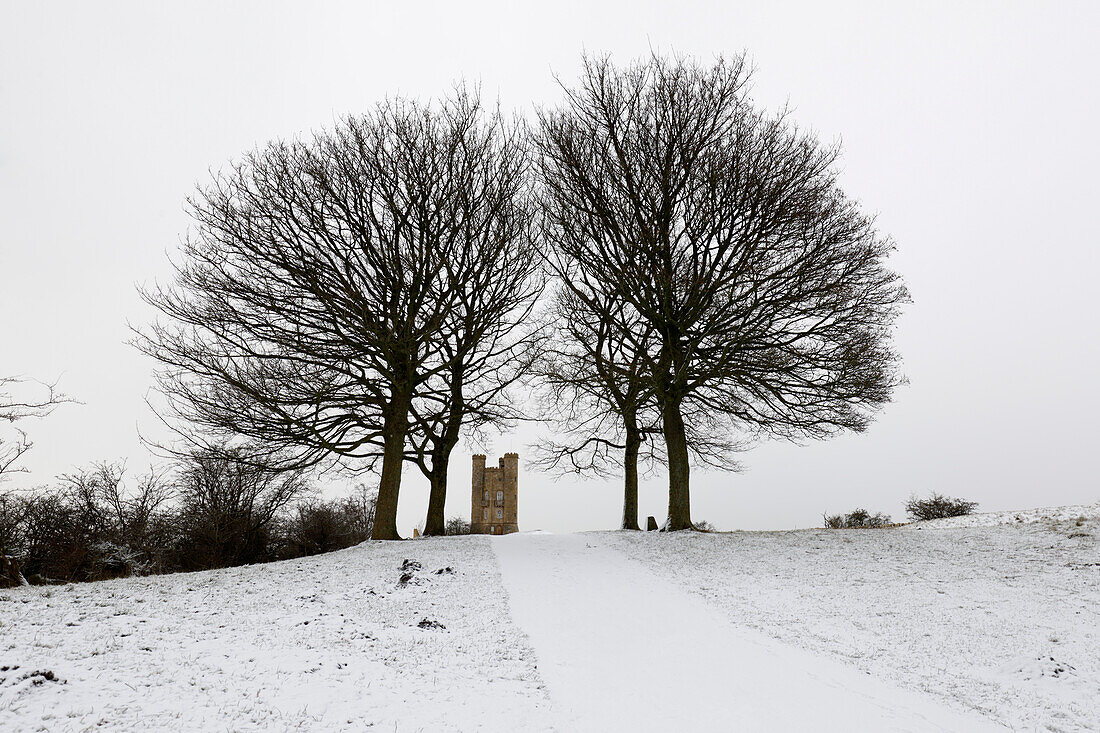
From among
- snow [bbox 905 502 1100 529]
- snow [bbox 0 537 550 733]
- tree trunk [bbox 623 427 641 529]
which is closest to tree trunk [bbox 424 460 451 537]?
tree trunk [bbox 623 427 641 529]

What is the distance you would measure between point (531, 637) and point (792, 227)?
12.9 metres

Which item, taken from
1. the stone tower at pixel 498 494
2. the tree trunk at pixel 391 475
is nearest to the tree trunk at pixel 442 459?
the tree trunk at pixel 391 475

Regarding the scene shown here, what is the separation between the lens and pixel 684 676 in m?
6.71

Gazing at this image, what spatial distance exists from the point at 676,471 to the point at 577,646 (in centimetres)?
1040

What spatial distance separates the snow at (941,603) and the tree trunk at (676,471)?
2.13 meters

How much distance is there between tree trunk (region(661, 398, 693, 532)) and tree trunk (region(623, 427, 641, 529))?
249 centimetres

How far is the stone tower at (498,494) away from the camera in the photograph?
6069 cm

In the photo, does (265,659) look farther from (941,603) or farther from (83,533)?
(83,533)

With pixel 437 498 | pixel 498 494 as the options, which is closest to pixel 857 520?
pixel 437 498

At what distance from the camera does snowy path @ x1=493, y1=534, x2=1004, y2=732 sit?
5.64 metres

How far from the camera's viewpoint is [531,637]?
7.88 metres

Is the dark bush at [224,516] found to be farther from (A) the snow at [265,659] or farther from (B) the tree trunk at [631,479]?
(B) the tree trunk at [631,479]

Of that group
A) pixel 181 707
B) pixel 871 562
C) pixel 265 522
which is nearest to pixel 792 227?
pixel 871 562

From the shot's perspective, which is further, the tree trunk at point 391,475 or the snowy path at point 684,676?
the tree trunk at point 391,475
